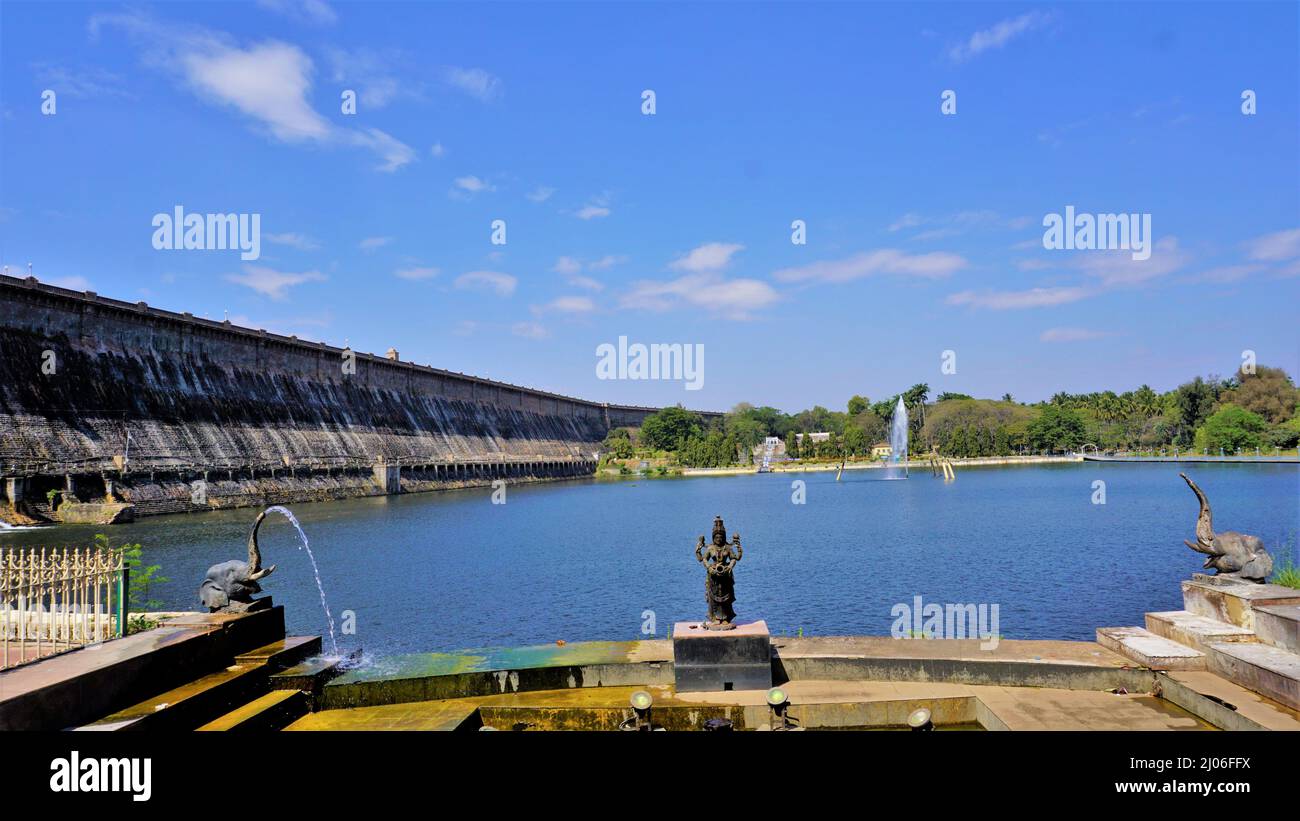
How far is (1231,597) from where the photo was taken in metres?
10.5

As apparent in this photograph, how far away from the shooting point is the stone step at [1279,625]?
30.6 ft

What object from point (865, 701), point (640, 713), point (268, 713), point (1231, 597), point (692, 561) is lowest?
point (692, 561)

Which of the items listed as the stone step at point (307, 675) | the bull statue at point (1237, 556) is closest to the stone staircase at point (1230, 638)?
the bull statue at point (1237, 556)

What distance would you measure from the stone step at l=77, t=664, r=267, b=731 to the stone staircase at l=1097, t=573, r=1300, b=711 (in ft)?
36.9

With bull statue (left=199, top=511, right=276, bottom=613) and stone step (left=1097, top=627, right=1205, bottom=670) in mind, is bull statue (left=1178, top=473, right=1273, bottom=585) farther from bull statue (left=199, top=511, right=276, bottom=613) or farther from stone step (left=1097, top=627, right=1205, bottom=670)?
bull statue (left=199, top=511, right=276, bottom=613)

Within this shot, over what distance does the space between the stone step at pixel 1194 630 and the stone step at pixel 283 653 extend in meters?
11.8

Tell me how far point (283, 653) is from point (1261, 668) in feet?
39.1

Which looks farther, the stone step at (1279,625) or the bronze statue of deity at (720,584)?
the bronze statue of deity at (720,584)

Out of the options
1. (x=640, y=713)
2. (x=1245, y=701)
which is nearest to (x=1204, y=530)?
(x=1245, y=701)

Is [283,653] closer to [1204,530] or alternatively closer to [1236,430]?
[1204,530]

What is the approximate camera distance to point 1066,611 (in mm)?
23406

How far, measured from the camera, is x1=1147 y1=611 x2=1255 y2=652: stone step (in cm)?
1002

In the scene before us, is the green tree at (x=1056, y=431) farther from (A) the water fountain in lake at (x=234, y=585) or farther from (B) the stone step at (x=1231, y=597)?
(A) the water fountain in lake at (x=234, y=585)

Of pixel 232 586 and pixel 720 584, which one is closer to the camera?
pixel 720 584
